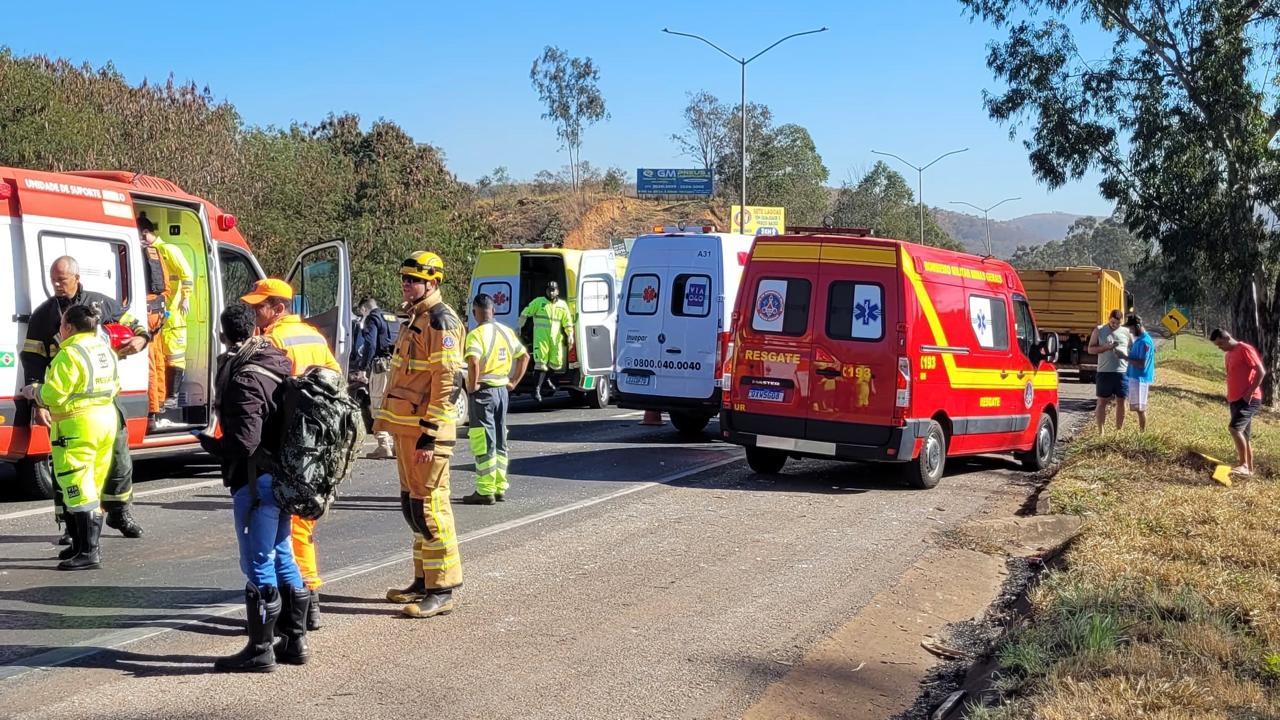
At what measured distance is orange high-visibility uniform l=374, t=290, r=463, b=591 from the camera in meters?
6.40

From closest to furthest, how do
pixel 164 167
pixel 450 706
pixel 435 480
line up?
pixel 450 706 < pixel 435 480 < pixel 164 167

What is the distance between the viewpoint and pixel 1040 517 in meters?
10.2

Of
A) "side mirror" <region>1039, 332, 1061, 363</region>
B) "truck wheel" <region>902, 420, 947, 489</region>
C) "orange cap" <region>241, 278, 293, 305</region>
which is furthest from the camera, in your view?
"side mirror" <region>1039, 332, 1061, 363</region>

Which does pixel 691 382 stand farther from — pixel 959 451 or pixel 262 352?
pixel 262 352

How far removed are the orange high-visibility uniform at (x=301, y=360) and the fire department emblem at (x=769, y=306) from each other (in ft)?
20.7

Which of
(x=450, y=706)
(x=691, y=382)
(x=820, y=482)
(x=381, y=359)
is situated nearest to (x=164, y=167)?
(x=381, y=359)

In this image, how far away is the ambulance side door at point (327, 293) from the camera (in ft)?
40.9

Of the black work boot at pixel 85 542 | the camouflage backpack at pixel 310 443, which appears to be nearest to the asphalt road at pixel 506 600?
Result: the black work boot at pixel 85 542

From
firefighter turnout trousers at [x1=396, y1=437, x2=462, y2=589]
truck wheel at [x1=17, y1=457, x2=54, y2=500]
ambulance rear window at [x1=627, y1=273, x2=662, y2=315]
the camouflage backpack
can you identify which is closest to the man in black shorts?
ambulance rear window at [x1=627, y1=273, x2=662, y2=315]

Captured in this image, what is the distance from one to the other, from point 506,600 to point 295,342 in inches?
74.7

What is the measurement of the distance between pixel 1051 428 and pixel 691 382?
4159 millimetres

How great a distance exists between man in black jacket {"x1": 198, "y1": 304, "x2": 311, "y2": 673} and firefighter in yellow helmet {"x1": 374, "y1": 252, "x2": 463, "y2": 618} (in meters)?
0.95

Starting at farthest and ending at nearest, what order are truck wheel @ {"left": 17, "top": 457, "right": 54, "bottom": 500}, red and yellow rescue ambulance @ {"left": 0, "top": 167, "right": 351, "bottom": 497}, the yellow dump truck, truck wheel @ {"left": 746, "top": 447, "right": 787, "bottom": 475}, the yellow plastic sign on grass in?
the yellow dump truck < the yellow plastic sign on grass < truck wheel @ {"left": 746, "top": 447, "right": 787, "bottom": 475} < truck wheel @ {"left": 17, "top": 457, "right": 54, "bottom": 500} < red and yellow rescue ambulance @ {"left": 0, "top": 167, "right": 351, "bottom": 497}

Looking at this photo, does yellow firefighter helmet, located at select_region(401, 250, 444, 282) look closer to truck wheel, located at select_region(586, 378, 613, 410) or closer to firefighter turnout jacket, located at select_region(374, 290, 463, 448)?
firefighter turnout jacket, located at select_region(374, 290, 463, 448)
